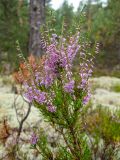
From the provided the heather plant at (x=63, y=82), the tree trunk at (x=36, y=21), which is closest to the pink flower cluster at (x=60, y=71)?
the heather plant at (x=63, y=82)

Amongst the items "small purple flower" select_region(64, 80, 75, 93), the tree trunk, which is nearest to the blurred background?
the tree trunk

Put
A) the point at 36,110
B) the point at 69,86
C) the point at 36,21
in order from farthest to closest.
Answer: the point at 36,21
the point at 36,110
the point at 69,86

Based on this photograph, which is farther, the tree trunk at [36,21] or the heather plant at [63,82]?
the tree trunk at [36,21]

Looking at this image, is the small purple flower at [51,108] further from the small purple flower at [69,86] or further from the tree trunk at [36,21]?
the tree trunk at [36,21]

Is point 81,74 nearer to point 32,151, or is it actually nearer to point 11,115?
point 32,151

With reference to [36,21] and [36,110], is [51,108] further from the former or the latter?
[36,21]

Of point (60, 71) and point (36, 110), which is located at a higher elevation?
point (60, 71)

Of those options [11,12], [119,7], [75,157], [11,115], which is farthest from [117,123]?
[11,12]

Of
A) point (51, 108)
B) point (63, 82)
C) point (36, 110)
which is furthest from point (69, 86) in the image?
point (36, 110)

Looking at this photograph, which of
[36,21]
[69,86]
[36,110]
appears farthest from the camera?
[36,21]

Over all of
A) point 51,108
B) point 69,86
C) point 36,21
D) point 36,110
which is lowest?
point 36,110
